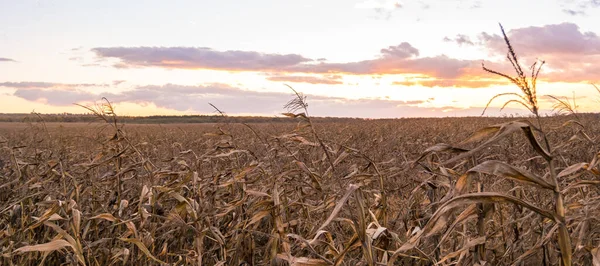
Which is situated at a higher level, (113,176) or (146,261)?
(113,176)

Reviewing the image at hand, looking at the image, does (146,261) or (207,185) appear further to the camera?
(207,185)

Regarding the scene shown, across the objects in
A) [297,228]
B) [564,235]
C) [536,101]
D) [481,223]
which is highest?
[536,101]

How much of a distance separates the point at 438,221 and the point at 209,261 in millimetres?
2818

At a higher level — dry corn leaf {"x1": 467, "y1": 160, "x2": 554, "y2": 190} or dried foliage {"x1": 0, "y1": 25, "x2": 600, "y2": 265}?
dry corn leaf {"x1": 467, "y1": 160, "x2": 554, "y2": 190}

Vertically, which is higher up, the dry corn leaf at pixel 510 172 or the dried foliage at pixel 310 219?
the dry corn leaf at pixel 510 172

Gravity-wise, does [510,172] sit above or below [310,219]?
above

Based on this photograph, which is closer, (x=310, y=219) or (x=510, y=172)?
(x=510, y=172)

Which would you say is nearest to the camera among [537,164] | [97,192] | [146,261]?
[146,261]

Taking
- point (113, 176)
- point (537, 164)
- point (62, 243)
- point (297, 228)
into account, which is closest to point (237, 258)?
point (297, 228)

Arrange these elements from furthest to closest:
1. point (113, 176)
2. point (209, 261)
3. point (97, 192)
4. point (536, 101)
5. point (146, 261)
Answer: point (97, 192)
point (113, 176)
point (209, 261)
point (146, 261)
point (536, 101)

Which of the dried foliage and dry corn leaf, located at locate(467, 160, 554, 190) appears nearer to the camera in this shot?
dry corn leaf, located at locate(467, 160, 554, 190)

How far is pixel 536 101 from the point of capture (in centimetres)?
159

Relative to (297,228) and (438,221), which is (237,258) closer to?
(297,228)

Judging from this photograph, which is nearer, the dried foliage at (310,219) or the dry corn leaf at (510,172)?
the dry corn leaf at (510,172)
